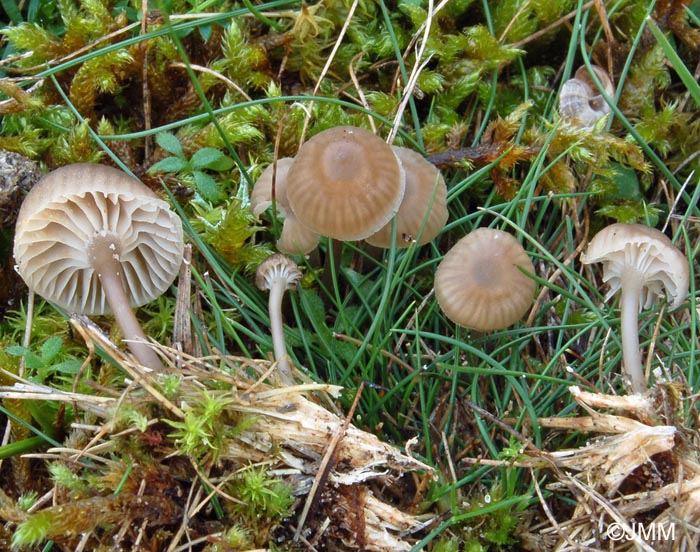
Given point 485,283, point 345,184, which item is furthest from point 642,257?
point 345,184

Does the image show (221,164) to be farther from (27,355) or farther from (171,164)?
(27,355)

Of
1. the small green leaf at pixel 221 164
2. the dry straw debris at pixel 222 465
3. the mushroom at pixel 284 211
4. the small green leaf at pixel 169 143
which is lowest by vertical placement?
the dry straw debris at pixel 222 465

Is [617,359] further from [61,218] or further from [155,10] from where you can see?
[155,10]

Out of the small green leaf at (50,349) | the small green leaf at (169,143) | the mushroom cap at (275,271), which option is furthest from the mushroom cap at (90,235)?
the small green leaf at (169,143)

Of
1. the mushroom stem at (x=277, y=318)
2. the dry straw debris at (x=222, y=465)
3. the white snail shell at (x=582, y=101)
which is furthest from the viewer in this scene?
the white snail shell at (x=582, y=101)

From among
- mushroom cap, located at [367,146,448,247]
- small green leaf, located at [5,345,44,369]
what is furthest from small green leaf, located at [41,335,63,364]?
mushroom cap, located at [367,146,448,247]

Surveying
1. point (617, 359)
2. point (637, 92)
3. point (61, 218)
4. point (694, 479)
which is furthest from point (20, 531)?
point (637, 92)

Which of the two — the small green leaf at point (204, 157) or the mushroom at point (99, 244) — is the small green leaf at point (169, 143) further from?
the mushroom at point (99, 244)
